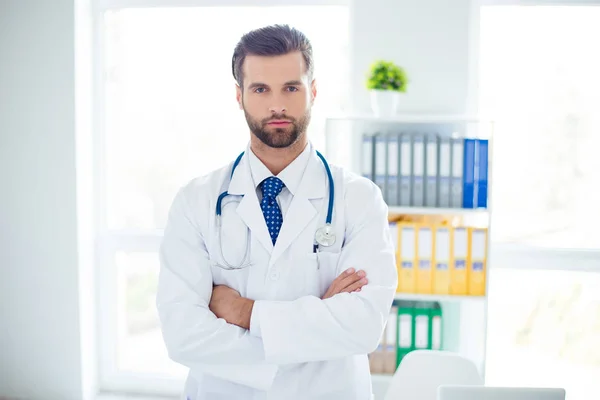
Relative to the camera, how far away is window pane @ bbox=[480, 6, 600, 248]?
2.96 metres

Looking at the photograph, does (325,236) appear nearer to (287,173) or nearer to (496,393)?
(287,173)

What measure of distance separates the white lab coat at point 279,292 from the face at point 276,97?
5.9 inches

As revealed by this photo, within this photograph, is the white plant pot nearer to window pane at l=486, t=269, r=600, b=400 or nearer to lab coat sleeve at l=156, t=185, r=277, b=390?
window pane at l=486, t=269, r=600, b=400

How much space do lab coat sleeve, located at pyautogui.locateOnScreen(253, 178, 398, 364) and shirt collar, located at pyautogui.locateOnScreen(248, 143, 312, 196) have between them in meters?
0.23

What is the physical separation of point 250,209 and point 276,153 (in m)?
0.18

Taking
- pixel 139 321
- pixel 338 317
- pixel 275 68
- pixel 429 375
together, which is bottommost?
pixel 139 321

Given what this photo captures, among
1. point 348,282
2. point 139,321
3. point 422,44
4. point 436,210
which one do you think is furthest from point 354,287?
point 139,321

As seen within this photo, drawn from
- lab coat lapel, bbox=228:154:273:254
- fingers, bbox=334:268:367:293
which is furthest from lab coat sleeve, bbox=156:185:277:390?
fingers, bbox=334:268:367:293

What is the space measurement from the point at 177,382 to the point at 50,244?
3.39ft

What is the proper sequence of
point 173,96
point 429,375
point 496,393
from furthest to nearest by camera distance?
point 173,96
point 429,375
point 496,393

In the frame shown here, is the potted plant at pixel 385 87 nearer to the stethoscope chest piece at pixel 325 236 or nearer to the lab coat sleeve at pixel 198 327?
the stethoscope chest piece at pixel 325 236

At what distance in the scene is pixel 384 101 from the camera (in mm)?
2572

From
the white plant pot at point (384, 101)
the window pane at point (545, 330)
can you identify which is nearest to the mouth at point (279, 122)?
the white plant pot at point (384, 101)

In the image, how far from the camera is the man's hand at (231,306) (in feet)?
5.08
